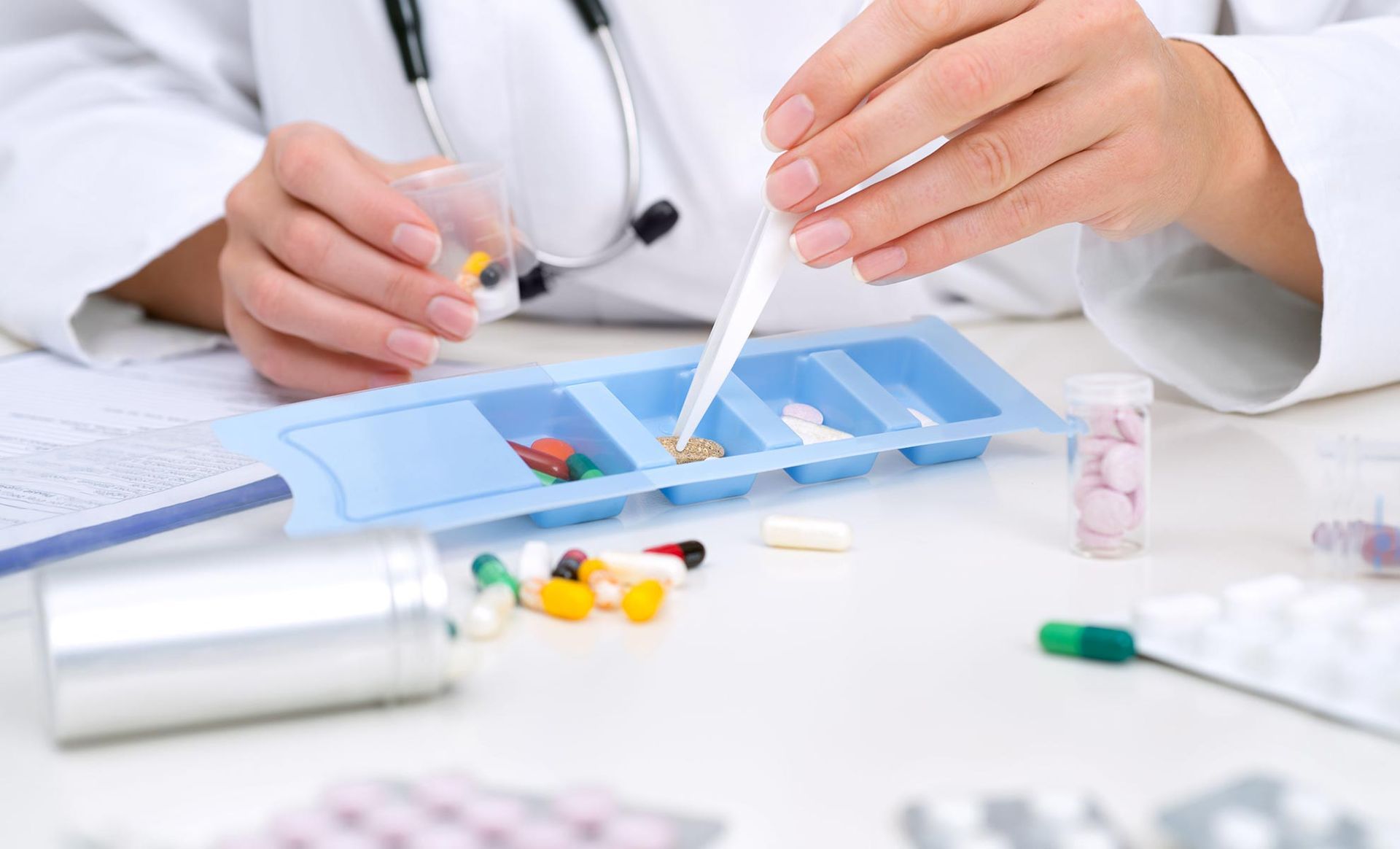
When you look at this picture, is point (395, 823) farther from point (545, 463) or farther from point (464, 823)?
point (545, 463)

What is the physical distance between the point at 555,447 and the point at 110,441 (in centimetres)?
30

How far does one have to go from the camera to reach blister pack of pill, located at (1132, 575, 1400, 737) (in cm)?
48

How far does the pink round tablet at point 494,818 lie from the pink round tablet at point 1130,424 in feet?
1.21

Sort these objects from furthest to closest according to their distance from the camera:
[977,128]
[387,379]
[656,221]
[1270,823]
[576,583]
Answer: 1. [656,221]
2. [387,379]
3. [977,128]
4. [576,583]
5. [1270,823]

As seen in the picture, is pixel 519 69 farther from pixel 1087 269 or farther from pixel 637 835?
pixel 637 835

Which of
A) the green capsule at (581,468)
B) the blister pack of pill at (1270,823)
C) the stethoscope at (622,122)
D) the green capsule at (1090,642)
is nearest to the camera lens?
the blister pack of pill at (1270,823)

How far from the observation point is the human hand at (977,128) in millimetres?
678

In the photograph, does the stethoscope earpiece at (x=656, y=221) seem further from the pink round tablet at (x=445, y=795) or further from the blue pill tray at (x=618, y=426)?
the pink round tablet at (x=445, y=795)

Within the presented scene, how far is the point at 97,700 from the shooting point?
1.53ft

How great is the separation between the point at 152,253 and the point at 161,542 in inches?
17.5

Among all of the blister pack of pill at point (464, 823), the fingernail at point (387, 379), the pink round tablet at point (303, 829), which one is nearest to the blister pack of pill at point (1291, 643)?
the blister pack of pill at point (464, 823)

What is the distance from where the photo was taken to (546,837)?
40cm

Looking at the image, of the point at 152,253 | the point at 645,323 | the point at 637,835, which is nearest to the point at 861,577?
the point at 637,835

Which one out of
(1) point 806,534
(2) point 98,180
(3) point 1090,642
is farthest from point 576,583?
(2) point 98,180
